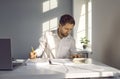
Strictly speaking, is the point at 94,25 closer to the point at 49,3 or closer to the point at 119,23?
the point at 119,23

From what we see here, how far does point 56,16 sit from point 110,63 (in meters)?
2.91

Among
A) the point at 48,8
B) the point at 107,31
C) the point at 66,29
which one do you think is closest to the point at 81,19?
the point at 48,8

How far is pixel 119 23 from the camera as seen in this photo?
2.42 m

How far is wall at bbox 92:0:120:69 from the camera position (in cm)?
252

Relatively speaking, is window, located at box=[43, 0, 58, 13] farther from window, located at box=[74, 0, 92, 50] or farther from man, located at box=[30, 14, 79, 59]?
man, located at box=[30, 14, 79, 59]

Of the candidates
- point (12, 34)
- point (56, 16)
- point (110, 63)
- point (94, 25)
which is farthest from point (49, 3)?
point (110, 63)

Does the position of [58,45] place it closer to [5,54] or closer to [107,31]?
[107,31]

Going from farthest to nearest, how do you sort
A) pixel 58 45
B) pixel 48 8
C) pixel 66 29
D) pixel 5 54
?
pixel 48 8, pixel 58 45, pixel 66 29, pixel 5 54

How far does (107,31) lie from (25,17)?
116 inches

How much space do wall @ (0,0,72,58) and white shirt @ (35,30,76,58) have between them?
2.48 m

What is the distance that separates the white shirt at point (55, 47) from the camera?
294 centimetres

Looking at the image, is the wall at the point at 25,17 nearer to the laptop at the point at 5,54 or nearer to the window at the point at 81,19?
the window at the point at 81,19

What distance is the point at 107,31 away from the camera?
114 inches

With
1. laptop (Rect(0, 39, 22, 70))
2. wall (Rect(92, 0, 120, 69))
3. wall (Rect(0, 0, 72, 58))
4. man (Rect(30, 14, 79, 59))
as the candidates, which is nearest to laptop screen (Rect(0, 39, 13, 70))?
laptop (Rect(0, 39, 22, 70))
